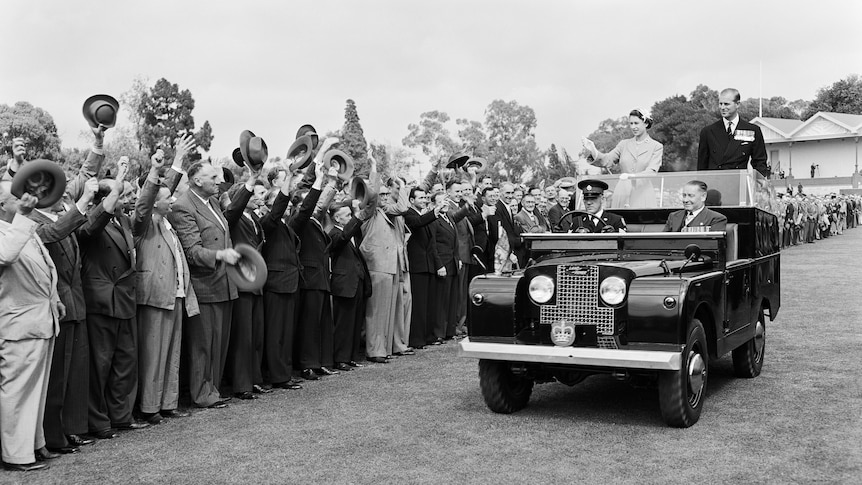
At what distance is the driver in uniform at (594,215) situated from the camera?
8578 mm

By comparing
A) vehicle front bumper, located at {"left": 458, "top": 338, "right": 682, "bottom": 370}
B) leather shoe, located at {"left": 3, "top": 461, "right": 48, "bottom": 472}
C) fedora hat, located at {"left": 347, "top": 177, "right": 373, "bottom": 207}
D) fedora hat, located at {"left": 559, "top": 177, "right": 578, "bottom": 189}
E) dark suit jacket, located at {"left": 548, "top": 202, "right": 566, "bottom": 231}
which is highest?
fedora hat, located at {"left": 559, "top": 177, "right": 578, "bottom": 189}

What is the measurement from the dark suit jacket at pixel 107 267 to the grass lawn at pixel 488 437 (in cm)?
108

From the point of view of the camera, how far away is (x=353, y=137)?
52.6m

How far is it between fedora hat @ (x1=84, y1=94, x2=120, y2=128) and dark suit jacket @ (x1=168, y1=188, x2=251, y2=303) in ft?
4.31

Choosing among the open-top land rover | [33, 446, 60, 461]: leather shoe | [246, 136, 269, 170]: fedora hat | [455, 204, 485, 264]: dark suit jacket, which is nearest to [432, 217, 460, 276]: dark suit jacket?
[455, 204, 485, 264]: dark suit jacket

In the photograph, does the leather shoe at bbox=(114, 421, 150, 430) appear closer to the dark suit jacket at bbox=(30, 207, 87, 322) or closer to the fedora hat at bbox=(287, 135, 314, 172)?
the dark suit jacket at bbox=(30, 207, 87, 322)

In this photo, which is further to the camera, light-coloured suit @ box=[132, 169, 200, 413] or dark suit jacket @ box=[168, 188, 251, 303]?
dark suit jacket @ box=[168, 188, 251, 303]

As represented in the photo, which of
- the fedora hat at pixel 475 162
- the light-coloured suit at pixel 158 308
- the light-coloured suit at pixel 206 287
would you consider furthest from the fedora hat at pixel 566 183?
the light-coloured suit at pixel 158 308

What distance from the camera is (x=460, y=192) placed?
12016 millimetres

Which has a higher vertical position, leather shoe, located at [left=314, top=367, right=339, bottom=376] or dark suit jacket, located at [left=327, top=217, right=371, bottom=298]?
dark suit jacket, located at [left=327, top=217, right=371, bottom=298]

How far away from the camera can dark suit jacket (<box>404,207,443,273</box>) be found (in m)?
11.4

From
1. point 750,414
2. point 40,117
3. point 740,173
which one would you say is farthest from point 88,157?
point 40,117

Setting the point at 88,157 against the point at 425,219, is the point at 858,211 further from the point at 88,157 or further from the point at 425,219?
the point at 88,157

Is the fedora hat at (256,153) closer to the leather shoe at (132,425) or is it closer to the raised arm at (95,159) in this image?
the raised arm at (95,159)
